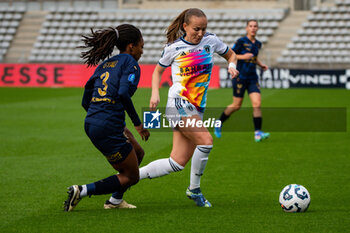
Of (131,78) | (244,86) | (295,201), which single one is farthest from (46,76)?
(295,201)

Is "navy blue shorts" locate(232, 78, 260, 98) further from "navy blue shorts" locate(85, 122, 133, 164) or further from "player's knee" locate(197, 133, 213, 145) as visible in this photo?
"navy blue shorts" locate(85, 122, 133, 164)

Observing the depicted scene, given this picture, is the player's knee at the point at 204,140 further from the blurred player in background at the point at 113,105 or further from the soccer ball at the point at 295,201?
the soccer ball at the point at 295,201

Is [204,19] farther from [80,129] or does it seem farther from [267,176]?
[80,129]

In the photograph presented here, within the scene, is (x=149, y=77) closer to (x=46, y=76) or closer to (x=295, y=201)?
(x=46, y=76)

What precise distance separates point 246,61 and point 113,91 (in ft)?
21.3

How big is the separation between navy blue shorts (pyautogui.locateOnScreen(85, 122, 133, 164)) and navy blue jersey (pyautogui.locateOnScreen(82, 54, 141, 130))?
0.05 metres

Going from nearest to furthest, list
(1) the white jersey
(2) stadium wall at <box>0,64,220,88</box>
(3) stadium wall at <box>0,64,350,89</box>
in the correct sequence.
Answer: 1. (1) the white jersey
2. (3) stadium wall at <box>0,64,350,89</box>
3. (2) stadium wall at <box>0,64,220,88</box>

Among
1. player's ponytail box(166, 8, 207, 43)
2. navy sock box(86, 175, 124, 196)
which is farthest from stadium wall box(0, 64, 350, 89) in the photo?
navy sock box(86, 175, 124, 196)

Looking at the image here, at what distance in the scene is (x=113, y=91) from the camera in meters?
5.75

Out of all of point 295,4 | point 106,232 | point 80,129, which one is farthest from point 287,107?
point 295,4

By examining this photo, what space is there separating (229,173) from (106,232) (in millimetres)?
3459

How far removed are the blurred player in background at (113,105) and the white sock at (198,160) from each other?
2.18ft

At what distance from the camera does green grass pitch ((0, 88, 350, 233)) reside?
5.64 m

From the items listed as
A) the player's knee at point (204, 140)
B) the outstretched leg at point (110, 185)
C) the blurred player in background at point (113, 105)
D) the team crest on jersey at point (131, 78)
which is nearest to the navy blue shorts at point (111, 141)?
the blurred player in background at point (113, 105)
